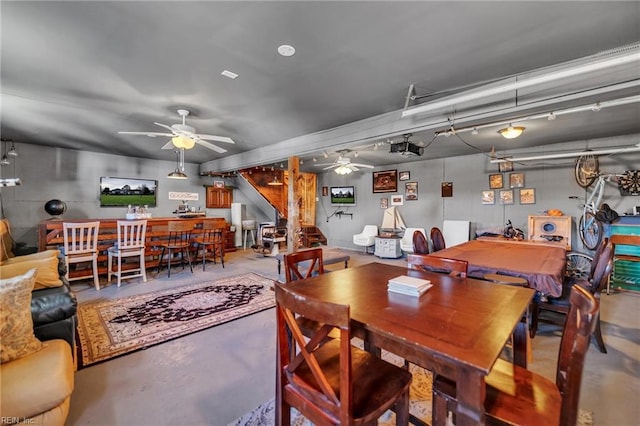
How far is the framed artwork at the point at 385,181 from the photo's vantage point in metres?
7.67

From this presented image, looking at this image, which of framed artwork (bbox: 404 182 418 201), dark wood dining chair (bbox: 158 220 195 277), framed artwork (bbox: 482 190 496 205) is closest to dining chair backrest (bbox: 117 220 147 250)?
dark wood dining chair (bbox: 158 220 195 277)

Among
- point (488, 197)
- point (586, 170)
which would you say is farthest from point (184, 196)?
point (586, 170)

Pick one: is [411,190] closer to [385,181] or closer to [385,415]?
[385,181]

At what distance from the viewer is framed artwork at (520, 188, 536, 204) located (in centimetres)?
550

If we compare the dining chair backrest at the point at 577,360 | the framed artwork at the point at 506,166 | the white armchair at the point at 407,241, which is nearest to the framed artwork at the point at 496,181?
the framed artwork at the point at 506,166

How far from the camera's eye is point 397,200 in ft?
25.0

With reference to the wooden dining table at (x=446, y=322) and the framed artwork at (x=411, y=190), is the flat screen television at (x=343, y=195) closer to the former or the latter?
the framed artwork at (x=411, y=190)

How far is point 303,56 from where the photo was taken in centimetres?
244

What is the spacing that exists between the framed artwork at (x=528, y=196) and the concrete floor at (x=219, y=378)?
2.71m

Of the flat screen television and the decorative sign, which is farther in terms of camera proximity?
the flat screen television

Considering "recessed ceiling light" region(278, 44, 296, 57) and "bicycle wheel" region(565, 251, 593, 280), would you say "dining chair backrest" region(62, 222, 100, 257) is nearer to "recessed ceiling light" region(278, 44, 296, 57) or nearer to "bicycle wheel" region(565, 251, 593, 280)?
"recessed ceiling light" region(278, 44, 296, 57)

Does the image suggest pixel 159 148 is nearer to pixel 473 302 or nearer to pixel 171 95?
pixel 171 95

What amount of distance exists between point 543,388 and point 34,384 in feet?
8.68

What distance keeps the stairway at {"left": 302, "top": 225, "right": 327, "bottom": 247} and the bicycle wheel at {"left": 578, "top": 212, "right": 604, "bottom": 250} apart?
255 inches
